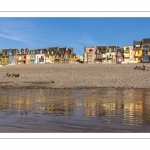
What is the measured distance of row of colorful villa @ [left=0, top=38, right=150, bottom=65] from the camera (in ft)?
269

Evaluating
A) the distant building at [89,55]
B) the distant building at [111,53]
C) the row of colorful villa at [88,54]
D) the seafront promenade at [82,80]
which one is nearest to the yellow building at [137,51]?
the row of colorful villa at [88,54]

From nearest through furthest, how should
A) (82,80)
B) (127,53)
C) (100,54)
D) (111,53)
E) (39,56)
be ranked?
(82,80), (127,53), (111,53), (100,54), (39,56)

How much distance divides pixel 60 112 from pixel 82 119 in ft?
5.94

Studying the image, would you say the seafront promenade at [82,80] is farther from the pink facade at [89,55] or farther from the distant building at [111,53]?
the pink facade at [89,55]

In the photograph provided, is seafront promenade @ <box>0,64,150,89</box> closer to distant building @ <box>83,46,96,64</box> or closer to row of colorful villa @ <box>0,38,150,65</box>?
row of colorful villa @ <box>0,38,150,65</box>

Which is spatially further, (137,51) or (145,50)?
(137,51)

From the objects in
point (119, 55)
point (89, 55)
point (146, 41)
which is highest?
point (146, 41)

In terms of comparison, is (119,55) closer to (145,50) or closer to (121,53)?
(121,53)

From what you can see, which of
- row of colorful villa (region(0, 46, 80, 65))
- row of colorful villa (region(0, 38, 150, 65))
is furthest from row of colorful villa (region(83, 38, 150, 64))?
row of colorful villa (region(0, 46, 80, 65))

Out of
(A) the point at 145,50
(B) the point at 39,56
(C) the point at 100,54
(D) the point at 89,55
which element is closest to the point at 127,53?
(A) the point at 145,50

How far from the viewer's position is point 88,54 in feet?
306
